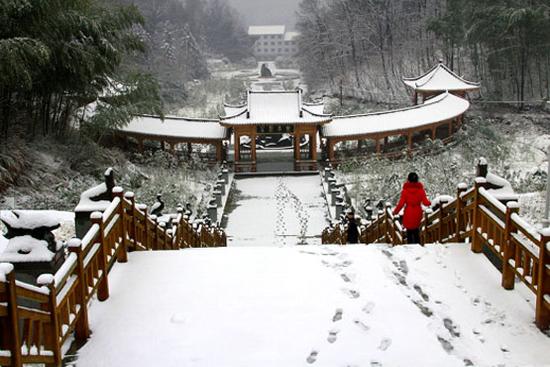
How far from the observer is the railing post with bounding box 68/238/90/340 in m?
4.88

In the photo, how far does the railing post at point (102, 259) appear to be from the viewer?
5578mm

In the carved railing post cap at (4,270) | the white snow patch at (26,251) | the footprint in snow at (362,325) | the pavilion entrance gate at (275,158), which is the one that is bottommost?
the pavilion entrance gate at (275,158)

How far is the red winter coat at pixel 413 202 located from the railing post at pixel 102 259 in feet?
12.6

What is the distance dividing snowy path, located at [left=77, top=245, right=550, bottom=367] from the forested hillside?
28.7 metres

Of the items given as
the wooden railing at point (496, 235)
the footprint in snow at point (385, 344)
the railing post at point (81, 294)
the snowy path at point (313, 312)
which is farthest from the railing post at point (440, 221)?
the railing post at point (81, 294)

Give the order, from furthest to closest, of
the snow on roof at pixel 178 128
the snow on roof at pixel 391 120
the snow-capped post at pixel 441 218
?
the snow on roof at pixel 391 120 → the snow on roof at pixel 178 128 → the snow-capped post at pixel 441 218

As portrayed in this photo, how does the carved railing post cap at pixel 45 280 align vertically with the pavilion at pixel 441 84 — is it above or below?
below

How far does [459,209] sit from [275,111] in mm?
18634

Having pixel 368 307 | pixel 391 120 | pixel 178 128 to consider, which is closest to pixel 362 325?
pixel 368 307

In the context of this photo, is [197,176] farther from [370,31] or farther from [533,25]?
[370,31]

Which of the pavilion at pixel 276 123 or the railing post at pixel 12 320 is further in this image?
the pavilion at pixel 276 123

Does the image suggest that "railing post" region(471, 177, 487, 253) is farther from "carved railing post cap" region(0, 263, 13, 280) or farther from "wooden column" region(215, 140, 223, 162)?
"wooden column" region(215, 140, 223, 162)

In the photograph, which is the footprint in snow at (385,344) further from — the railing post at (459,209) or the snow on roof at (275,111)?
the snow on roof at (275,111)

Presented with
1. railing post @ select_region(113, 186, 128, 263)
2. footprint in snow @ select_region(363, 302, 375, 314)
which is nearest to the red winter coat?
footprint in snow @ select_region(363, 302, 375, 314)
